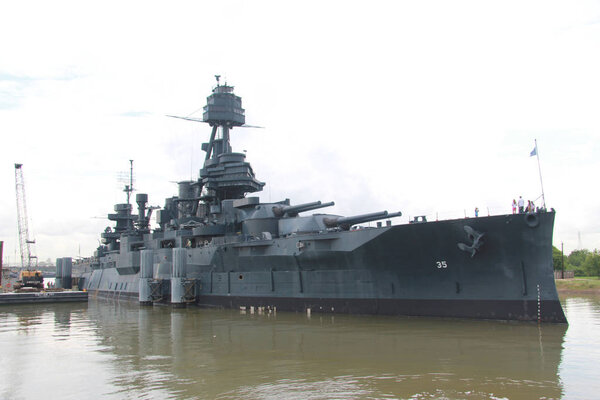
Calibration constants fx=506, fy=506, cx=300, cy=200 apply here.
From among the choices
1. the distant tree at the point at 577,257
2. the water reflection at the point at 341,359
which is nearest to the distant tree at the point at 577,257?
the distant tree at the point at 577,257

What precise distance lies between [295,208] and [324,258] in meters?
4.58

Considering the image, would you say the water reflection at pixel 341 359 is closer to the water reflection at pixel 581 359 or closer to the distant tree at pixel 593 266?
the water reflection at pixel 581 359

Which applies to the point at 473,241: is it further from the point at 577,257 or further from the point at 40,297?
the point at 577,257

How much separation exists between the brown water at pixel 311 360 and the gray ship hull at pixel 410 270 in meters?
0.80

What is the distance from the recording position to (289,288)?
24.7 metres

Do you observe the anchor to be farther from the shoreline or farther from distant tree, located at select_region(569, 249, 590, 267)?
distant tree, located at select_region(569, 249, 590, 267)

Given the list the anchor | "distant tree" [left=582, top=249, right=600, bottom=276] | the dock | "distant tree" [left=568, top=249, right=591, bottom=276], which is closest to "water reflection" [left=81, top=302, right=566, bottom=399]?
the anchor

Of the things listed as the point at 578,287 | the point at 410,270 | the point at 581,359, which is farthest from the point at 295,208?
the point at 578,287

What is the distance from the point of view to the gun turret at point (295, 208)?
25427 mm

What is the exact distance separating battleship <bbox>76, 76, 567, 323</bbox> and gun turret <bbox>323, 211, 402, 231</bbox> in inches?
2.1

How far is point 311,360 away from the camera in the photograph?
43.4 feet

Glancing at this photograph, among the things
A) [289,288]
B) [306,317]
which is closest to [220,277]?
[289,288]

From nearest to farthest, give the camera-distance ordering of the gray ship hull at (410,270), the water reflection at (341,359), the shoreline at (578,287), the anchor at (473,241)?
the water reflection at (341,359), the gray ship hull at (410,270), the anchor at (473,241), the shoreline at (578,287)

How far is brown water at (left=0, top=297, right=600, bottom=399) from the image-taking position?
1028 centimetres
